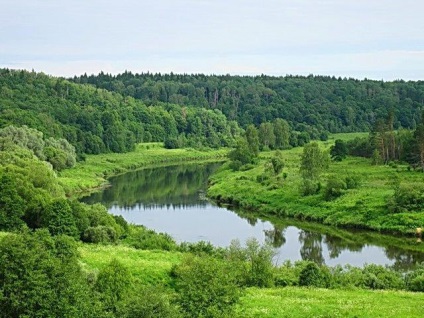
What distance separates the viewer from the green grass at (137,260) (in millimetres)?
41719

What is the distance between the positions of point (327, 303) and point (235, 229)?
39.0m

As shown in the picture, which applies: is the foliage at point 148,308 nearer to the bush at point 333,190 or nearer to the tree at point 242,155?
the bush at point 333,190

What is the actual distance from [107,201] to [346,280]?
192 ft

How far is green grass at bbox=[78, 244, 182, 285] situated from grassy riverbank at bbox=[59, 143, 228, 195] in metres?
53.2

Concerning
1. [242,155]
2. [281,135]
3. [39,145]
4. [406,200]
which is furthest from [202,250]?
[281,135]

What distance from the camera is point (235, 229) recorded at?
74938mm

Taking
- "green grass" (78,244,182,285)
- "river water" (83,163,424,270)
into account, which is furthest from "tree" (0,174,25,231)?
"river water" (83,163,424,270)

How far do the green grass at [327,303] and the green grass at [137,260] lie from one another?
6972mm

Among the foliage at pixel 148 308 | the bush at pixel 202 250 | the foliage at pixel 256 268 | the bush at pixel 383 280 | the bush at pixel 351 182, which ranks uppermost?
the bush at pixel 351 182

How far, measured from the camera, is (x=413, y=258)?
5966 cm

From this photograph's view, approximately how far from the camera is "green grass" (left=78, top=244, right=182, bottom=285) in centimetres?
4172

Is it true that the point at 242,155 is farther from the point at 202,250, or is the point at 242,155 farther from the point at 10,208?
the point at 10,208

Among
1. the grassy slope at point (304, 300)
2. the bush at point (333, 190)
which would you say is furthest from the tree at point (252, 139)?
the grassy slope at point (304, 300)

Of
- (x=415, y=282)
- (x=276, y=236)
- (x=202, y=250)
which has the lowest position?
(x=276, y=236)
